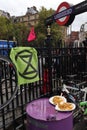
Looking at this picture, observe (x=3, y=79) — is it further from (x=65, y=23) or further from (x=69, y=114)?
(x=65, y=23)

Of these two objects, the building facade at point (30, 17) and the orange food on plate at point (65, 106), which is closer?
the orange food on plate at point (65, 106)

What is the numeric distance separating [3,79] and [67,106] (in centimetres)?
129

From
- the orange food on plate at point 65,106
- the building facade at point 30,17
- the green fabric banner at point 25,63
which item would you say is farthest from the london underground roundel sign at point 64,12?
the building facade at point 30,17

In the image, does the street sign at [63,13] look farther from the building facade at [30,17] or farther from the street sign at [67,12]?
the building facade at [30,17]

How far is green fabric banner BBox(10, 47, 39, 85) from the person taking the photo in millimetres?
3324

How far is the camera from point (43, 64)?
14.5 feet

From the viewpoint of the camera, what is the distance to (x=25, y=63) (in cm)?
344

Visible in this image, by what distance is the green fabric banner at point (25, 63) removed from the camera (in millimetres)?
3324

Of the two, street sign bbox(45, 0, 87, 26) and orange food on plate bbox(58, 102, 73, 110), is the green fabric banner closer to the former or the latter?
orange food on plate bbox(58, 102, 73, 110)

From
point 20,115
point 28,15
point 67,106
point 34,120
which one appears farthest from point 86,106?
point 28,15

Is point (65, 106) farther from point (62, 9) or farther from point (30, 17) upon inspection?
point (30, 17)

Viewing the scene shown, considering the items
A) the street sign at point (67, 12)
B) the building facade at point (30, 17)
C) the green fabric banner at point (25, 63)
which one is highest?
the building facade at point (30, 17)

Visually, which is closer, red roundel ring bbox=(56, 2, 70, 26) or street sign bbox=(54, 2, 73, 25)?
street sign bbox=(54, 2, 73, 25)

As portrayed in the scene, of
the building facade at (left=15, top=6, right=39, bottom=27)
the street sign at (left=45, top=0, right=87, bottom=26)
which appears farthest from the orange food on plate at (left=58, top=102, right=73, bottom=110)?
the building facade at (left=15, top=6, right=39, bottom=27)
